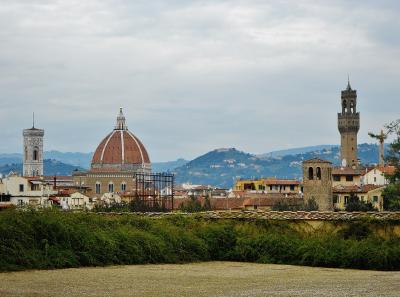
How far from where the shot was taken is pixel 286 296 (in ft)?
55.9

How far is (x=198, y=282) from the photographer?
1959cm

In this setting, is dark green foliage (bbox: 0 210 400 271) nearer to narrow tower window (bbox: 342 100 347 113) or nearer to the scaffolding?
the scaffolding

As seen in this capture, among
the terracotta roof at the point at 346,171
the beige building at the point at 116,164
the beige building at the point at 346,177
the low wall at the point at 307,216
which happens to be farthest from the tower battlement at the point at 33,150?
the low wall at the point at 307,216

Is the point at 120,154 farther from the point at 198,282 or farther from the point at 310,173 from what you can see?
the point at 198,282

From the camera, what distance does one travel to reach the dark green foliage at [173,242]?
911 inches

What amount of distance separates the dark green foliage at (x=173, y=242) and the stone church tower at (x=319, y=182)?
59.0 m

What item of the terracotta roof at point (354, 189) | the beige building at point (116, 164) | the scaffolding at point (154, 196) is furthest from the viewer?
the beige building at point (116, 164)

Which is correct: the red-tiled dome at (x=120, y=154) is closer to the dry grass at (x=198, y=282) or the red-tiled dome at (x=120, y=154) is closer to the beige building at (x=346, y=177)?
the beige building at (x=346, y=177)

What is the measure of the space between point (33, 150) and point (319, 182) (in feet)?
362

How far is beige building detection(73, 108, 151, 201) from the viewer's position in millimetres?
136125

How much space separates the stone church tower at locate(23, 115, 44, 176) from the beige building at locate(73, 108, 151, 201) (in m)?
42.7

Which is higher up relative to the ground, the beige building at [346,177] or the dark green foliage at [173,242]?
the beige building at [346,177]

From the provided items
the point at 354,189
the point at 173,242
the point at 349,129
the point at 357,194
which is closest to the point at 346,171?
the point at 354,189

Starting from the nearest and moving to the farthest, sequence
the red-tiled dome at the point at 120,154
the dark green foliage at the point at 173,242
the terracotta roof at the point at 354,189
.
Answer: the dark green foliage at the point at 173,242 < the terracotta roof at the point at 354,189 < the red-tiled dome at the point at 120,154
